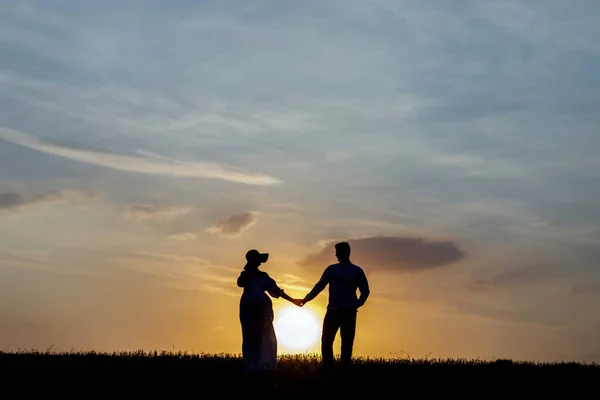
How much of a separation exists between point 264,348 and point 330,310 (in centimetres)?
170

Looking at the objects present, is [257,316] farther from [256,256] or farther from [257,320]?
[256,256]

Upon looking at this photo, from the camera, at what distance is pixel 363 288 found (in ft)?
73.5

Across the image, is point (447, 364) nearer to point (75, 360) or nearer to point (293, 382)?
point (293, 382)

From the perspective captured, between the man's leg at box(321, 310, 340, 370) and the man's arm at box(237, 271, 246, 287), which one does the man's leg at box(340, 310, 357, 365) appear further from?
the man's arm at box(237, 271, 246, 287)

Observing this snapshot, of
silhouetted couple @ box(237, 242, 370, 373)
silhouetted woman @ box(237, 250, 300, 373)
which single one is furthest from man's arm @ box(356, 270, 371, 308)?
silhouetted woman @ box(237, 250, 300, 373)

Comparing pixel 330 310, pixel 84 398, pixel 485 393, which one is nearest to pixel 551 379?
pixel 485 393

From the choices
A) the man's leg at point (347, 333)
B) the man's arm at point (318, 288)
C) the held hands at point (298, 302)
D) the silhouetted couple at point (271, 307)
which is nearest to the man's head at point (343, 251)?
the silhouetted couple at point (271, 307)

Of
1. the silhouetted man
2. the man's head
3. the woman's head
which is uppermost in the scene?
the man's head

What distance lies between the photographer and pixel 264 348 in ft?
71.6

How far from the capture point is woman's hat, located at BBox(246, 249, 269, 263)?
2153 cm

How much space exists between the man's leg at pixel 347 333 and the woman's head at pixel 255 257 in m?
2.17

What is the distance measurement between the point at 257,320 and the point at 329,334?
1639mm

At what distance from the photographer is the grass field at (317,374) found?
1897 centimetres

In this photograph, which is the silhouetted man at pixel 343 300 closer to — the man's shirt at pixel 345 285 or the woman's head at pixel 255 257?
the man's shirt at pixel 345 285
